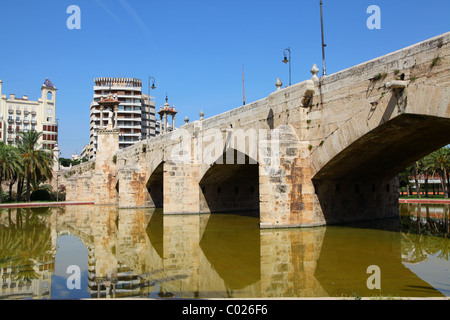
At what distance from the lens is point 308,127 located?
14148 mm

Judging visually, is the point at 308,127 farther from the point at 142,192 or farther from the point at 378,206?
the point at 142,192

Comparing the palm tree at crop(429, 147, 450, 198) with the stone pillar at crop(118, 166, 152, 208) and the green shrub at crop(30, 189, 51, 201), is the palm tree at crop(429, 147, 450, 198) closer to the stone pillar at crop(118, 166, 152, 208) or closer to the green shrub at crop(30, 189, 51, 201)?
the stone pillar at crop(118, 166, 152, 208)

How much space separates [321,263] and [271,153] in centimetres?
597

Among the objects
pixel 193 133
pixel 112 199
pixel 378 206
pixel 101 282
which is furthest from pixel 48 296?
pixel 112 199

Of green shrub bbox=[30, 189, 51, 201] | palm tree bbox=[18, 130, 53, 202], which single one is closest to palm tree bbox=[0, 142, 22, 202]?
palm tree bbox=[18, 130, 53, 202]

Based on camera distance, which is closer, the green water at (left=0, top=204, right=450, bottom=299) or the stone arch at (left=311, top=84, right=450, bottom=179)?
the green water at (left=0, top=204, right=450, bottom=299)

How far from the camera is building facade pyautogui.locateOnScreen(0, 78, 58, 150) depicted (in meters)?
71.2

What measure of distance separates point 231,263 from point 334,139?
21.3 ft

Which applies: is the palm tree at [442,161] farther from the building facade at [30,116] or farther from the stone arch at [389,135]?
the building facade at [30,116]

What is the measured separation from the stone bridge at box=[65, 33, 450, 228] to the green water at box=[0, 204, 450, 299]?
135 centimetres

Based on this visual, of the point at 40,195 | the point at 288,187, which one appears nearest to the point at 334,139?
the point at 288,187

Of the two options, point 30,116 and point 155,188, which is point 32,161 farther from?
point 30,116

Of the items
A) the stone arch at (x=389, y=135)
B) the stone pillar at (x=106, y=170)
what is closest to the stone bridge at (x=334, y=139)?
the stone arch at (x=389, y=135)

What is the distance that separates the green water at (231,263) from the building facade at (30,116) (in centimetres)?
6420
